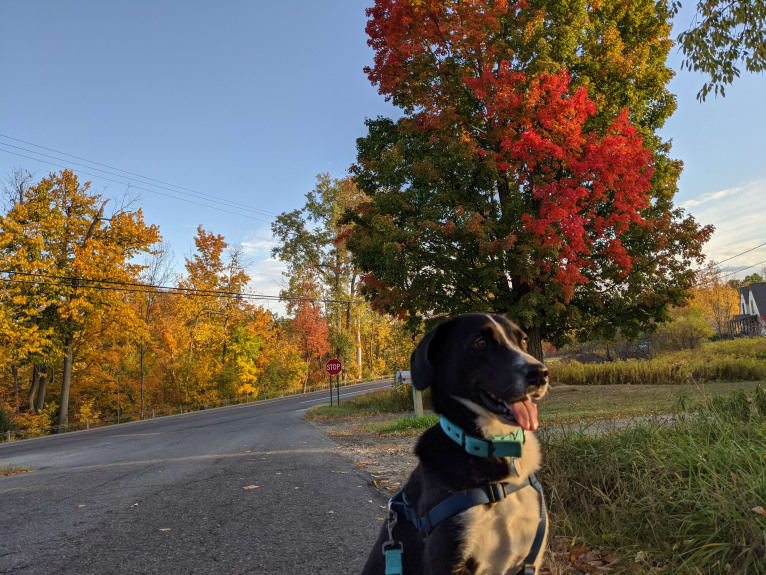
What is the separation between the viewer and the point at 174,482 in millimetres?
6840

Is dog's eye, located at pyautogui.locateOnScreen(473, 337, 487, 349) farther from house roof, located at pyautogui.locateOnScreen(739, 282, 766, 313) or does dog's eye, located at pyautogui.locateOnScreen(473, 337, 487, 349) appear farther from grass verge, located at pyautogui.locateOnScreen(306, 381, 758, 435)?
house roof, located at pyautogui.locateOnScreen(739, 282, 766, 313)

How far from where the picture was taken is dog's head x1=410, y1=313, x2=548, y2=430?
2219mm

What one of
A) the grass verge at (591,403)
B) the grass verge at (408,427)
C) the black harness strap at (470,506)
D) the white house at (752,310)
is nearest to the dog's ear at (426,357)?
the black harness strap at (470,506)

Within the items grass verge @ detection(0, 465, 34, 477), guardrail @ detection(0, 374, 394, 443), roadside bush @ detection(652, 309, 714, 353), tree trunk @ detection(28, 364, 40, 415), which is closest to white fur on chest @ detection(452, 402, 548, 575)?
grass verge @ detection(0, 465, 34, 477)

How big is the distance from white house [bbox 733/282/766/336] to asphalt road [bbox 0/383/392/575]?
57658 mm

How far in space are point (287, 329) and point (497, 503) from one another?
53.6 m

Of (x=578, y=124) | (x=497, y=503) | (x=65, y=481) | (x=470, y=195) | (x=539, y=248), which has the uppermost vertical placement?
(x=578, y=124)

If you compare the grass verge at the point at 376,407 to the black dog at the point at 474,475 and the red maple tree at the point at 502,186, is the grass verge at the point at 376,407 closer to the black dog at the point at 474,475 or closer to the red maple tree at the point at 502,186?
the red maple tree at the point at 502,186

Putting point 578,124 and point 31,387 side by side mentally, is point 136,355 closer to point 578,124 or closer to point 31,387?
point 31,387

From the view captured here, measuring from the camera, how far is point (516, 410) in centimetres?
220

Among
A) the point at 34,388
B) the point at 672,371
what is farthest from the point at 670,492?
the point at 34,388

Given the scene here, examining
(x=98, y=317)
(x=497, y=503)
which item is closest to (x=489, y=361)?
(x=497, y=503)

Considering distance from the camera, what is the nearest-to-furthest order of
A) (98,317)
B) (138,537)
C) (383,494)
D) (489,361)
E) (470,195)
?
(489,361) → (138,537) → (383,494) → (470,195) → (98,317)

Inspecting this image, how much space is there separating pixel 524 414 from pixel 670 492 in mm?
2102
